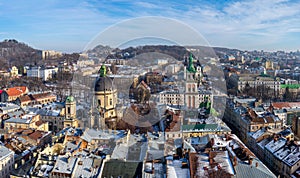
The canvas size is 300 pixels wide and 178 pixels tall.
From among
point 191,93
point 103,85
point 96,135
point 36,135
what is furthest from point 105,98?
point 191,93

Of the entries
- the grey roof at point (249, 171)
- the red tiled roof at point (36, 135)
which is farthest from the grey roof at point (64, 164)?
the red tiled roof at point (36, 135)

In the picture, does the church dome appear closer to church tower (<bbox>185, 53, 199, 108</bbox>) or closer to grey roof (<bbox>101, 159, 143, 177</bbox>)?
church tower (<bbox>185, 53, 199, 108</bbox>)

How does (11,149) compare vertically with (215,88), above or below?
below

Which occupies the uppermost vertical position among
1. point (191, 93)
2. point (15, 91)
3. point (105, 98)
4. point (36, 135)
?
point (191, 93)

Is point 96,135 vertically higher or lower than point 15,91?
lower

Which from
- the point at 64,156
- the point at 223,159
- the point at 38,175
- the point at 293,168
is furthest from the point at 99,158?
the point at 293,168

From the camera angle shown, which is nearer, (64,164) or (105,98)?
(64,164)

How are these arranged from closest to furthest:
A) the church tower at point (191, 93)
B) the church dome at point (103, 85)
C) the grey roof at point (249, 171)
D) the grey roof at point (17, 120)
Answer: the grey roof at point (249, 171)
the grey roof at point (17, 120)
the church dome at point (103, 85)
the church tower at point (191, 93)

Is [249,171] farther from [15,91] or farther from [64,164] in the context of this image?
[15,91]

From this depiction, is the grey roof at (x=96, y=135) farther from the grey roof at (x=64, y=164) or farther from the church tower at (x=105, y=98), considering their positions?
the grey roof at (x=64, y=164)

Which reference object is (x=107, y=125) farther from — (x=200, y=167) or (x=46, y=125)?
Result: (x=200, y=167)

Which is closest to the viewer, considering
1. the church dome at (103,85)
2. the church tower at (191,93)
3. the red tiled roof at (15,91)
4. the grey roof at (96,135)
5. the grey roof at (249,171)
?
the grey roof at (249,171)
